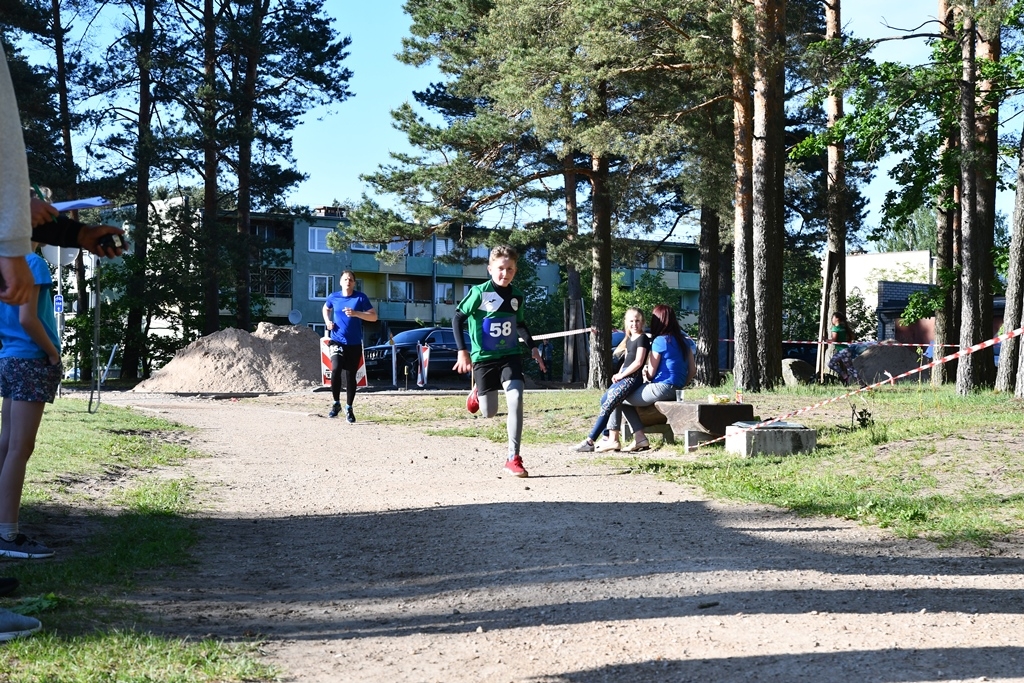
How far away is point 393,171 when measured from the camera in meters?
29.0

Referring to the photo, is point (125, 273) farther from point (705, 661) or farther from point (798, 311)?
point (705, 661)

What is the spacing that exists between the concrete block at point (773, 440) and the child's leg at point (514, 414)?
2446 mm

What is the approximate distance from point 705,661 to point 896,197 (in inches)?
1007

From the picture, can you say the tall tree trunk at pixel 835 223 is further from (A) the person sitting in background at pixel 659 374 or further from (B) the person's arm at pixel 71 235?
(B) the person's arm at pixel 71 235

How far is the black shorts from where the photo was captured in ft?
33.1

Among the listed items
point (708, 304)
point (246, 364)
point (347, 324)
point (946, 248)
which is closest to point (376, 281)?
point (246, 364)

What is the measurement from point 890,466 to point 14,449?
684 centimetres

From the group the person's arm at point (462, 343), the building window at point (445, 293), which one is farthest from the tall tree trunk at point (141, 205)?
the building window at point (445, 293)

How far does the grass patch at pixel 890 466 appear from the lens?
7.37m

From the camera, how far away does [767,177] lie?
813 inches

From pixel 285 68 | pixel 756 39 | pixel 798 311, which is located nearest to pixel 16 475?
pixel 756 39

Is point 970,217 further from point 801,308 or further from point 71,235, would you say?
point 801,308

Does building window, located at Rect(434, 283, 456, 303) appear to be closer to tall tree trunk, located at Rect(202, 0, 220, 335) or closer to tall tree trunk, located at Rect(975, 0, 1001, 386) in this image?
tall tree trunk, located at Rect(202, 0, 220, 335)

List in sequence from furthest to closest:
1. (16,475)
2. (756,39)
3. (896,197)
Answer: (896,197) → (756,39) → (16,475)
